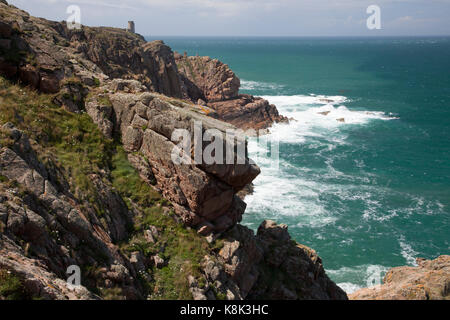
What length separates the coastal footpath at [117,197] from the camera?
1166cm

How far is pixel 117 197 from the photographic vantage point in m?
16.7

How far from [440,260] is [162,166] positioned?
82.7 feet

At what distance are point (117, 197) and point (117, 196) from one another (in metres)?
0.07

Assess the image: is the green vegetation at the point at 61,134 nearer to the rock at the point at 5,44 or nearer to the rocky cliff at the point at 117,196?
the rocky cliff at the point at 117,196

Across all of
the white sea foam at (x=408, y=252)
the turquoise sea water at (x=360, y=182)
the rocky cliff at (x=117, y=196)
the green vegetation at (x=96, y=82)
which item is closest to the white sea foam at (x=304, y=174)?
the turquoise sea water at (x=360, y=182)

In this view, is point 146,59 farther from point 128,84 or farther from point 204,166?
point 204,166

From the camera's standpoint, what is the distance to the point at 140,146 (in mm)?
19047

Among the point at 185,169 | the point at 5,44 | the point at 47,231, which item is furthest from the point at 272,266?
the point at 5,44

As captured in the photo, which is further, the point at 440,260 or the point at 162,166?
the point at 440,260

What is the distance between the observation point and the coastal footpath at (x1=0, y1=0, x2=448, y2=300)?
38.3ft

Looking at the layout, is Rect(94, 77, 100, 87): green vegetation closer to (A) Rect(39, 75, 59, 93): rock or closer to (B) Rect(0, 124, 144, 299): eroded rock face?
(A) Rect(39, 75, 59, 93): rock

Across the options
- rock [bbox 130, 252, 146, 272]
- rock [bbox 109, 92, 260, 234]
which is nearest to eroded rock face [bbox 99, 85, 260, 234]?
rock [bbox 109, 92, 260, 234]

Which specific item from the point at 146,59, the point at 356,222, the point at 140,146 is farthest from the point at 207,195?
the point at 146,59

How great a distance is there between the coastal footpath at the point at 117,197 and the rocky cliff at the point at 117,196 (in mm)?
55
